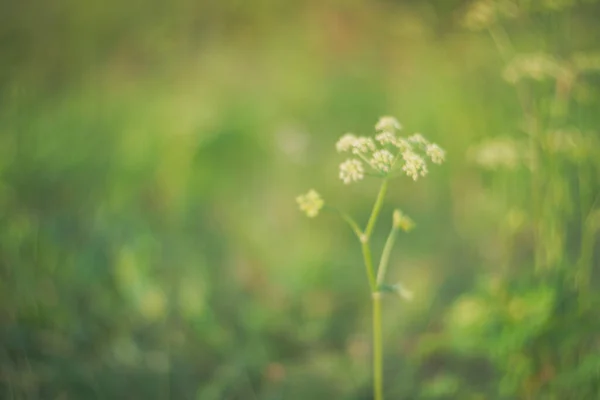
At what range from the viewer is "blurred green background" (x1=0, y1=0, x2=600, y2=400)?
1.69m

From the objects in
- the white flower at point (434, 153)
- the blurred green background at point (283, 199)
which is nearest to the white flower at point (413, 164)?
the white flower at point (434, 153)

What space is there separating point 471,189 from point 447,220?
0.16 metres

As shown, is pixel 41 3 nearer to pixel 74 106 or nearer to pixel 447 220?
pixel 74 106

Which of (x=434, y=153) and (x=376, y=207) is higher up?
(x=434, y=153)

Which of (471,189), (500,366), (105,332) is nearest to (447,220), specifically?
(471,189)

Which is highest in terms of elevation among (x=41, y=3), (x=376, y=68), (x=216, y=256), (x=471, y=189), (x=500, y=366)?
(x=41, y=3)

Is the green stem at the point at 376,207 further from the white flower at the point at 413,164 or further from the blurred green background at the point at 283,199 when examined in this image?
the blurred green background at the point at 283,199

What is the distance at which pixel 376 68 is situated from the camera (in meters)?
2.59

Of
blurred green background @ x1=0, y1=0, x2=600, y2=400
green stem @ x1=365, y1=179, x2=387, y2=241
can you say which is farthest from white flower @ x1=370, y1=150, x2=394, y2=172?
blurred green background @ x1=0, y1=0, x2=600, y2=400

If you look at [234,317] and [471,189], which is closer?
[234,317]

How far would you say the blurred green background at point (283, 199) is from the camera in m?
1.69

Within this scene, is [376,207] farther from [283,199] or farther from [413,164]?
[283,199]

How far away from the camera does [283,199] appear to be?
2326 mm

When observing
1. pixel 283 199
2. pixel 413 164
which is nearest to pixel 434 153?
pixel 413 164
